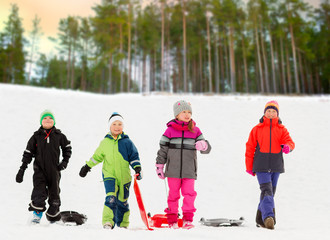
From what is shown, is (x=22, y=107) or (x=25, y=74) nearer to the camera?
(x=22, y=107)

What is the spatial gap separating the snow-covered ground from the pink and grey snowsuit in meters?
0.43

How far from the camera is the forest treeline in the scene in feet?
99.3

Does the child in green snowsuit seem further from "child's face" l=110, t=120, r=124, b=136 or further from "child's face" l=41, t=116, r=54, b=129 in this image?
"child's face" l=41, t=116, r=54, b=129

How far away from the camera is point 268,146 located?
448 cm

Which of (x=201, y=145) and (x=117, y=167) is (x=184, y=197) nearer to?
(x=201, y=145)

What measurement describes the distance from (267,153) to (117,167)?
2.34m

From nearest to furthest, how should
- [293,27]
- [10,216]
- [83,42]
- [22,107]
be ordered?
[10,216] < [22,107] < [293,27] < [83,42]

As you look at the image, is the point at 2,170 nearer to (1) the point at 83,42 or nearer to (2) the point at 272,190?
(2) the point at 272,190

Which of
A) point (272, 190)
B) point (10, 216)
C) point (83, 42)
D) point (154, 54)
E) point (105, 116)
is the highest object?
point (83, 42)

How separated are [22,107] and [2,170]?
6.20m

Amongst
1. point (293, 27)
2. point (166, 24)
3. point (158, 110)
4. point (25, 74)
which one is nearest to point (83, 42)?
point (25, 74)

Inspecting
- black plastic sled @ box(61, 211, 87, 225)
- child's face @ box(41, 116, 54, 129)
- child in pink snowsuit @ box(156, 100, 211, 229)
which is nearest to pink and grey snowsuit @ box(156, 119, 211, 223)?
child in pink snowsuit @ box(156, 100, 211, 229)

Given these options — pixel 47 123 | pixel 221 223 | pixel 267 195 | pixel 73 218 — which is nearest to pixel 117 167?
pixel 73 218

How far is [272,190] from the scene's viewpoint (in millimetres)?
4539
